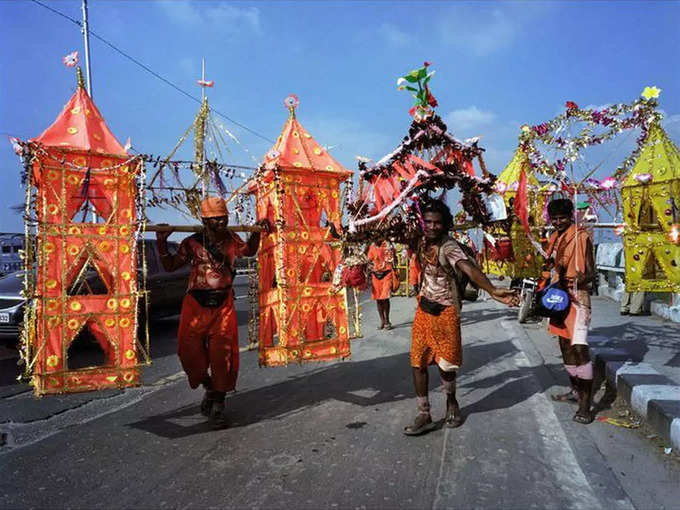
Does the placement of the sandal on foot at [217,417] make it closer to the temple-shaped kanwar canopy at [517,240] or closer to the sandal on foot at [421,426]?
the sandal on foot at [421,426]

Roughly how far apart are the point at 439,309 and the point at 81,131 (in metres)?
3.88

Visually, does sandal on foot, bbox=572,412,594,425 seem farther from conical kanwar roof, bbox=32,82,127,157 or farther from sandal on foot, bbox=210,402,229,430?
conical kanwar roof, bbox=32,82,127,157

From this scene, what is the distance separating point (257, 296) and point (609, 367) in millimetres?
4212

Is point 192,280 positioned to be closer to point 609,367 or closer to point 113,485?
point 113,485

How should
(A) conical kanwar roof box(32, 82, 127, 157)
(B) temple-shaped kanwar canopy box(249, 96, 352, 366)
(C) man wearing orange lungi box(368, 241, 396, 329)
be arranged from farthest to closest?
(C) man wearing orange lungi box(368, 241, 396, 329)
(B) temple-shaped kanwar canopy box(249, 96, 352, 366)
(A) conical kanwar roof box(32, 82, 127, 157)

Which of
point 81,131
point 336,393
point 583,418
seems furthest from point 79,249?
point 583,418

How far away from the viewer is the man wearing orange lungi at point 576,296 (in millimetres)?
4562

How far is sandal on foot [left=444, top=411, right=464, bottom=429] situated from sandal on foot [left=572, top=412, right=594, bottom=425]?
3.62ft

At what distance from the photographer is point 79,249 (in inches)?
191

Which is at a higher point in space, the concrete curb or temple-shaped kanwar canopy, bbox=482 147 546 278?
temple-shaped kanwar canopy, bbox=482 147 546 278

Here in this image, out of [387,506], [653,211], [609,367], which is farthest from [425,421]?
[653,211]

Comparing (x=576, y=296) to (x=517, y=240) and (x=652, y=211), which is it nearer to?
(x=652, y=211)

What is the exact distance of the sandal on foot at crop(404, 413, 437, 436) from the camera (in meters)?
4.11

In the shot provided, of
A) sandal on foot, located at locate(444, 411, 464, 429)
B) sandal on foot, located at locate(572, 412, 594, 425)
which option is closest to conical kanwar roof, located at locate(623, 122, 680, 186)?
sandal on foot, located at locate(572, 412, 594, 425)
